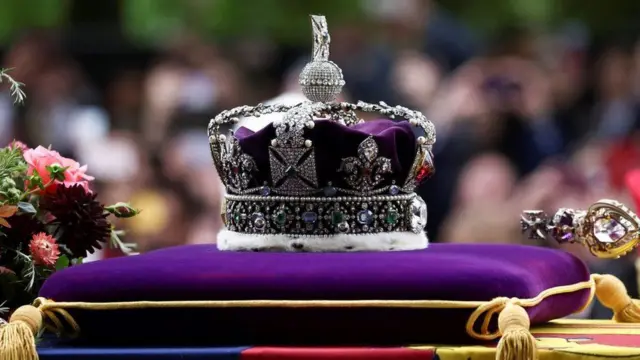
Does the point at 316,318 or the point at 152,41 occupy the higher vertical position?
the point at 152,41

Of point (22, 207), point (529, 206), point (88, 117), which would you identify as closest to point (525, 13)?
point (529, 206)

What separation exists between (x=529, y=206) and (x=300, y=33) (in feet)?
4.77

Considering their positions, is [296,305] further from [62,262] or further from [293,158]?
[62,262]

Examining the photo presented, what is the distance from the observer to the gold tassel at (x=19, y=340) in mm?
2488

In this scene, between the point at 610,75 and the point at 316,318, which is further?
the point at 610,75

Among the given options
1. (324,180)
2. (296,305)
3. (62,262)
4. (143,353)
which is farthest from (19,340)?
(324,180)

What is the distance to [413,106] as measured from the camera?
5.43 meters

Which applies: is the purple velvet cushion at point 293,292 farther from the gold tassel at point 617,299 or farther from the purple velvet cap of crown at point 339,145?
the gold tassel at point 617,299

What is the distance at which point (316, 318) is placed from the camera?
2.53m

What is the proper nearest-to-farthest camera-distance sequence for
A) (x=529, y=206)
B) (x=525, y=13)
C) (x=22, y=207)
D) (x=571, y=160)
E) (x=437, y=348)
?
(x=437, y=348)
(x=22, y=207)
(x=529, y=206)
(x=571, y=160)
(x=525, y=13)

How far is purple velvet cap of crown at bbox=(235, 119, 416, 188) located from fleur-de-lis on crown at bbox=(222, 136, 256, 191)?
1cm

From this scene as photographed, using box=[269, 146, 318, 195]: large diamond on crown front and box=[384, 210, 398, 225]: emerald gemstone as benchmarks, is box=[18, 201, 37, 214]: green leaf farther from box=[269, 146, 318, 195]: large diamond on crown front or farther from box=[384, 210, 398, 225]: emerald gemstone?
box=[384, 210, 398, 225]: emerald gemstone

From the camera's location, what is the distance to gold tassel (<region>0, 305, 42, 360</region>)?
2488mm

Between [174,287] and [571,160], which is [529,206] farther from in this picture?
[174,287]
